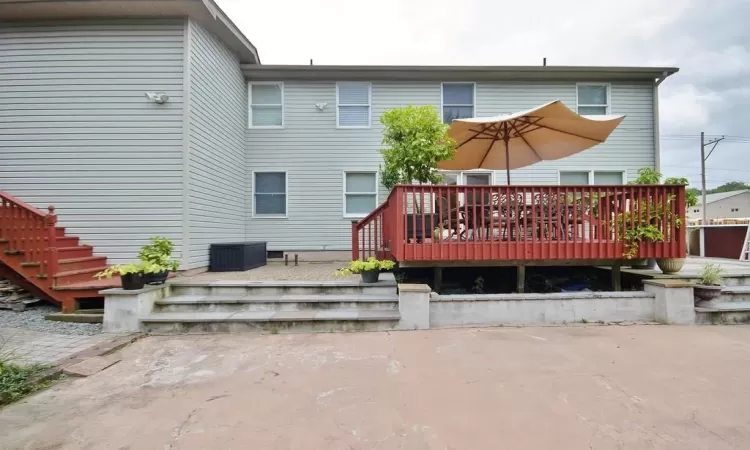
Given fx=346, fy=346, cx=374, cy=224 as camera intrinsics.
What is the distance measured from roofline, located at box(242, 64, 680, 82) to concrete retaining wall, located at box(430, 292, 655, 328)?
6.56m

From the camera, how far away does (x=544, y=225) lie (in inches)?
188

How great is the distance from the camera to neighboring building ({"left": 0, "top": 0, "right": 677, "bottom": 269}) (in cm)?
634

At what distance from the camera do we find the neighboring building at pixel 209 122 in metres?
6.34

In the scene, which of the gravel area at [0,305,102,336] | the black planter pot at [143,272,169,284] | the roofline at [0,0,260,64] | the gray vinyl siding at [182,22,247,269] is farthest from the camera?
the gray vinyl siding at [182,22,247,269]

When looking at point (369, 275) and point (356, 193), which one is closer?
point (369, 275)

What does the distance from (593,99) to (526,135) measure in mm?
5161

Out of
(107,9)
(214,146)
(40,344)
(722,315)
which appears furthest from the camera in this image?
(214,146)

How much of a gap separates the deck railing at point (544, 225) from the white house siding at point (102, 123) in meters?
4.51

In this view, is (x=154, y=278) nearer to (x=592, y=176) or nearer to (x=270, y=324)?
(x=270, y=324)

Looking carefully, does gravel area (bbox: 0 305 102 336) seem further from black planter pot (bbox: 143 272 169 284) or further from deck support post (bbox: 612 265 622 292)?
deck support post (bbox: 612 265 622 292)

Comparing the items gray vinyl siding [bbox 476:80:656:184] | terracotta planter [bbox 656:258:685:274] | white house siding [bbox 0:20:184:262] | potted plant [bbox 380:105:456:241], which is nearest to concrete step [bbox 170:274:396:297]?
potted plant [bbox 380:105:456:241]

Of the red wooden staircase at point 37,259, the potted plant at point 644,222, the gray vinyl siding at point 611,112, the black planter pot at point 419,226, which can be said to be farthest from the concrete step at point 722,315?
the red wooden staircase at point 37,259

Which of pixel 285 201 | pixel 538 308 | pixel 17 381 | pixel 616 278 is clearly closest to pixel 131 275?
pixel 17 381

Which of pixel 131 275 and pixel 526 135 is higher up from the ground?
pixel 526 135
